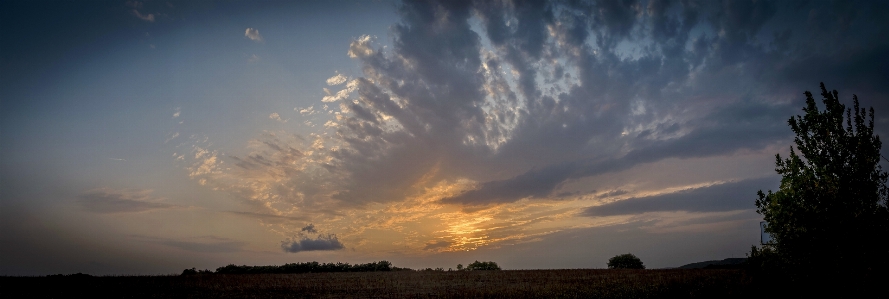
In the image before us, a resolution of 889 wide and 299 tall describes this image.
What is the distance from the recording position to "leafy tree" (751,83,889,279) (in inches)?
498

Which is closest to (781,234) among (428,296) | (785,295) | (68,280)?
(785,295)

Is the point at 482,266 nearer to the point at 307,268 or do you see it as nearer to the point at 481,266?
the point at 481,266

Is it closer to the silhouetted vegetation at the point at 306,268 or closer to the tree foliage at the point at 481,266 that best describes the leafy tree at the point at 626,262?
the tree foliage at the point at 481,266

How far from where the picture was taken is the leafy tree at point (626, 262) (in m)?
67.4

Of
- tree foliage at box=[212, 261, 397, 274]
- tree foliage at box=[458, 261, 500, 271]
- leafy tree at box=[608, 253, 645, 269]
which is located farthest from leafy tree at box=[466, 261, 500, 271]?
leafy tree at box=[608, 253, 645, 269]

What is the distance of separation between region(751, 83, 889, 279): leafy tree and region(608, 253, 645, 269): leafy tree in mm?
56984

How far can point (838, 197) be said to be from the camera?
13.1 metres

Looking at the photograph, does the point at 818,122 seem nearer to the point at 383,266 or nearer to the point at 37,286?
the point at 37,286

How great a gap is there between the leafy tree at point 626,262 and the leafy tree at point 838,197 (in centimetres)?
5698

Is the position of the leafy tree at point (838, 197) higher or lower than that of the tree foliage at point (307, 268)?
higher

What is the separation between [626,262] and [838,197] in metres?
60.9

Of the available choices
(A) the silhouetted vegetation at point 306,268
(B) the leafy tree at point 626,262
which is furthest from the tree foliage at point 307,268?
(B) the leafy tree at point 626,262

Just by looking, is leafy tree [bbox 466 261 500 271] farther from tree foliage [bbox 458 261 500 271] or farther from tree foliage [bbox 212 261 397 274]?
tree foliage [bbox 212 261 397 274]

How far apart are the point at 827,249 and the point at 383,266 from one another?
65.4 meters
